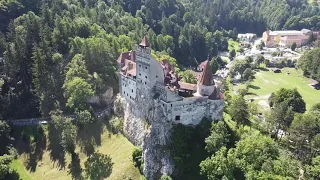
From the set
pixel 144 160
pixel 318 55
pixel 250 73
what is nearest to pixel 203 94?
pixel 144 160

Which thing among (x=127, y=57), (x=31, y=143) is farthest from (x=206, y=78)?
(x=31, y=143)

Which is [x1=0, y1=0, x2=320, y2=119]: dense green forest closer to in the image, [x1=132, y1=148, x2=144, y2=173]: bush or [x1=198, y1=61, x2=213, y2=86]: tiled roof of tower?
[x1=132, y1=148, x2=144, y2=173]: bush

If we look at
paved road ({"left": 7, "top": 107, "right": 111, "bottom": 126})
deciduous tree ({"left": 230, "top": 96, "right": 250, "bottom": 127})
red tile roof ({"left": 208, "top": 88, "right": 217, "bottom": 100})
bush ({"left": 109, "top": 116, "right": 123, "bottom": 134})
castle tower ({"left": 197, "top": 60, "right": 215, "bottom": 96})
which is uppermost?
castle tower ({"left": 197, "top": 60, "right": 215, "bottom": 96})

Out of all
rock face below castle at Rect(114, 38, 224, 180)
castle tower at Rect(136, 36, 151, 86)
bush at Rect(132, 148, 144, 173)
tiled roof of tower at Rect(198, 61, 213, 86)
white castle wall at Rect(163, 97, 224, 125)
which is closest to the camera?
rock face below castle at Rect(114, 38, 224, 180)

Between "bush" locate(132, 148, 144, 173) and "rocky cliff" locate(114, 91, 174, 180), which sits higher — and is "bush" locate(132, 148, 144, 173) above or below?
below

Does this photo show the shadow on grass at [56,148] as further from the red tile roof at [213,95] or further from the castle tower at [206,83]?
the red tile roof at [213,95]

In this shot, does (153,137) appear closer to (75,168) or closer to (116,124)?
(116,124)

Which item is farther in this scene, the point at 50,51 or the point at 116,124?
the point at 50,51

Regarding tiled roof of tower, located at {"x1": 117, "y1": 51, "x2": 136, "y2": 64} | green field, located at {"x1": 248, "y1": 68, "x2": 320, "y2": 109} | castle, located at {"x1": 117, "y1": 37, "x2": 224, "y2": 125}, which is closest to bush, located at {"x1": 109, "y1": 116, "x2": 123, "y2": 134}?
castle, located at {"x1": 117, "y1": 37, "x2": 224, "y2": 125}

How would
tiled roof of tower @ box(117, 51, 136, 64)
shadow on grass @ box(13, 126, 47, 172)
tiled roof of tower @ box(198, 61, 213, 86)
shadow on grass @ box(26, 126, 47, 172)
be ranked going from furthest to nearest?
1. tiled roof of tower @ box(117, 51, 136, 64)
2. shadow on grass @ box(13, 126, 47, 172)
3. shadow on grass @ box(26, 126, 47, 172)
4. tiled roof of tower @ box(198, 61, 213, 86)
